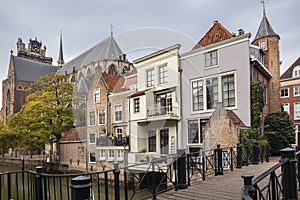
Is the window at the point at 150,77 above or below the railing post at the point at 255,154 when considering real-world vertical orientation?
above

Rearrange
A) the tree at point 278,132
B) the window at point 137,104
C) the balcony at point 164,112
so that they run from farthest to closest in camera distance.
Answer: the window at point 137,104 → the balcony at point 164,112 → the tree at point 278,132

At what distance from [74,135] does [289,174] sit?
68.5 feet

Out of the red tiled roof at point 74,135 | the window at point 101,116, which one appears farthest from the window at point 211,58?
the red tiled roof at point 74,135

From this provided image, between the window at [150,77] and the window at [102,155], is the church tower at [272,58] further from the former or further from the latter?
the window at [102,155]

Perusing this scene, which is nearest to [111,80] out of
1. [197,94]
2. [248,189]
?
[197,94]

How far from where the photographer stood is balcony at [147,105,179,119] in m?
15.3

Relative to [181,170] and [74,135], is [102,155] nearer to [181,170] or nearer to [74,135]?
[74,135]

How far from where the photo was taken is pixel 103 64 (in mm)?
29375

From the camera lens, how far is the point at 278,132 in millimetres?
14758

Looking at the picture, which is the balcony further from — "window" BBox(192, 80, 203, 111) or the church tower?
the church tower

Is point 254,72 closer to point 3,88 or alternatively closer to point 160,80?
point 160,80

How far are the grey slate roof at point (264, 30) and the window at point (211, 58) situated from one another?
5332 mm

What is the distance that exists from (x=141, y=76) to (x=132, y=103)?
1882 mm

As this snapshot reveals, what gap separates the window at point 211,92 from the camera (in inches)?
563
